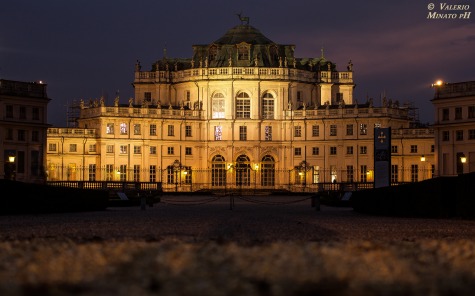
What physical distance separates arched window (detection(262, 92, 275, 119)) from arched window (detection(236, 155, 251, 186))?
22.0 feet

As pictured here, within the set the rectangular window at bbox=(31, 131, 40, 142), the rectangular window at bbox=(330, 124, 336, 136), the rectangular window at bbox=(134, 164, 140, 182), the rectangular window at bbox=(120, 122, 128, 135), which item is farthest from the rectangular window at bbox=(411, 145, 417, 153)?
the rectangular window at bbox=(31, 131, 40, 142)

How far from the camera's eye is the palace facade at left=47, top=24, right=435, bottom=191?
12862 cm

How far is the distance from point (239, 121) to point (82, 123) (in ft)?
65.8

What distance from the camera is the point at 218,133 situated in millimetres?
137875

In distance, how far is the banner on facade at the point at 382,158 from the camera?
60.6 metres

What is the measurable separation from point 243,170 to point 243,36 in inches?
804

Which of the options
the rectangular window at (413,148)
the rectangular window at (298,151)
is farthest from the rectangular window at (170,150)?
the rectangular window at (413,148)

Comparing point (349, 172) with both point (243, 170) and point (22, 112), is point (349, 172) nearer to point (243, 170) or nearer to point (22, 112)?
point (243, 170)

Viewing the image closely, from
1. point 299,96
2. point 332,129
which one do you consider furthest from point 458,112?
point 299,96

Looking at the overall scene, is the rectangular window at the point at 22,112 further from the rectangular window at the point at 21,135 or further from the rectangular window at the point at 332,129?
the rectangular window at the point at 332,129

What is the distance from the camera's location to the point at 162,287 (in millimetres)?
12391

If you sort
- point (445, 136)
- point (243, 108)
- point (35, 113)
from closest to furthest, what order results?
point (35, 113) → point (445, 136) → point (243, 108)

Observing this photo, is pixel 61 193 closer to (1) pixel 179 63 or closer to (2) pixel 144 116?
(2) pixel 144 116

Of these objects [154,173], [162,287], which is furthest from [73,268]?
[154,173]
